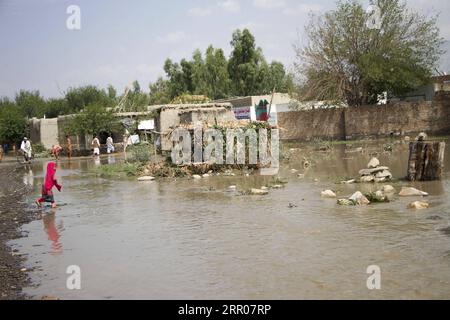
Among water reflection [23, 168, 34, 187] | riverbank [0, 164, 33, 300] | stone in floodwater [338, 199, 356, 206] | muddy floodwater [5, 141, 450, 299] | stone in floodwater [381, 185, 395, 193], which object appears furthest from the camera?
water reflection [23, 168, 34, 187]

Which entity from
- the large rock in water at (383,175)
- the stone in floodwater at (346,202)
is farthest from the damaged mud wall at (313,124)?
the stone in floodwater at (346,202)

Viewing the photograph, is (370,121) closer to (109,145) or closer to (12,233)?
(109,145)

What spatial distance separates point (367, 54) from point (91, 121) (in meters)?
17.2

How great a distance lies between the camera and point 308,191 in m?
12.6

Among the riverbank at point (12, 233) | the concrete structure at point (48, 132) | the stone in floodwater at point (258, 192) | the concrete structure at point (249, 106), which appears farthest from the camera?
the concrete structure at point (48, 132)

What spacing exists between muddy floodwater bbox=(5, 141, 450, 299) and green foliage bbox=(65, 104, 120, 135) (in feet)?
67.7

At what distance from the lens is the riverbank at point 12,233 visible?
619cm

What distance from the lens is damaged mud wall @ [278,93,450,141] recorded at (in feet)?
97.4

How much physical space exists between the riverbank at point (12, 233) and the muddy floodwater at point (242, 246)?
182mm

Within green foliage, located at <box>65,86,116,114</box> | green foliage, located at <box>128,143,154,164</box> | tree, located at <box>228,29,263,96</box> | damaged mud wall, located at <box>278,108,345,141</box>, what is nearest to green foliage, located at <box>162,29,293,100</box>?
tree, located at <box>228,29,263,96</box>

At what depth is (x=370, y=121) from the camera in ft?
102

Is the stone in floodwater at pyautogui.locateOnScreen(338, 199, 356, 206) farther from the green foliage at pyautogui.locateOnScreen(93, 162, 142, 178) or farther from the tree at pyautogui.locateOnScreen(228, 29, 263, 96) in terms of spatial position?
the tree at pyautogui.locateOnScreen(228, 29, 263, 96)

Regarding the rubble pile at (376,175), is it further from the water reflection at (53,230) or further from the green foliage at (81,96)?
the green foliage at (81,96)
